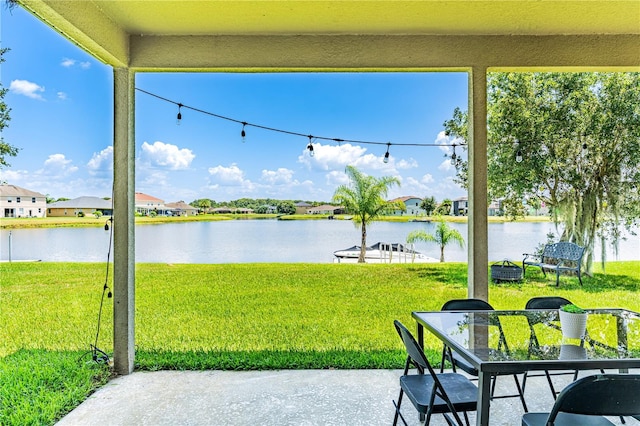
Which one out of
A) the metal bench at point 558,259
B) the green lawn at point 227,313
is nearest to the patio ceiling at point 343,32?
the green lawn at point 227,313

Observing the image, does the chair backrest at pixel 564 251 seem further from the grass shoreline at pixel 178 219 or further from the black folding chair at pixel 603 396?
the black folding chair at pixel 603 396

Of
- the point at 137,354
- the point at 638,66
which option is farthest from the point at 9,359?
the point at 638,66

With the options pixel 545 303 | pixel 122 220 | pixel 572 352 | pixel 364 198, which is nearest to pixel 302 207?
pixel 364 198

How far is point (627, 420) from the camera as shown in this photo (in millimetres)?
2377

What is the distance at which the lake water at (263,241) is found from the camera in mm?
5098

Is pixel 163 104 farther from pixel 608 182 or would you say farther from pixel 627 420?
pixel 608 182

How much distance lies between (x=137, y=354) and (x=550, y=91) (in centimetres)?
623

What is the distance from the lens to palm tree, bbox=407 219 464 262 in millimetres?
6238

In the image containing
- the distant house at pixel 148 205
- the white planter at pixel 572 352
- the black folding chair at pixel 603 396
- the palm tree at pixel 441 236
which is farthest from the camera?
the palm tree at pixel 441 236

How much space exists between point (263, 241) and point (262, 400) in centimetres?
309

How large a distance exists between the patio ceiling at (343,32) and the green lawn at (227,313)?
94.5 inches

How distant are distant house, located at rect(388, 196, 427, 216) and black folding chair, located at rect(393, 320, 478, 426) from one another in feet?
12.4

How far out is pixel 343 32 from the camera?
3.08 meters

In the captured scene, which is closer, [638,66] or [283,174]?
[638,66]
